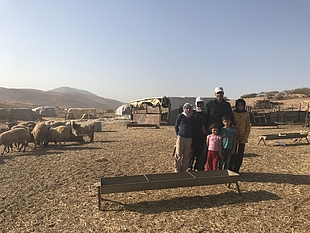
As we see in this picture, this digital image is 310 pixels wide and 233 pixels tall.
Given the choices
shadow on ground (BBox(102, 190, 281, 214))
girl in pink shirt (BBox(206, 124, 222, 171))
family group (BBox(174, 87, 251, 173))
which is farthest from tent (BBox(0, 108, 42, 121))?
shadow on ground (BBox(102, 190, 281, 214))

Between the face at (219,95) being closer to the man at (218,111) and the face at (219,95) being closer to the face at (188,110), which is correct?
the man at (218,111)

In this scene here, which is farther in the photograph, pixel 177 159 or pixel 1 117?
pixel 1 117

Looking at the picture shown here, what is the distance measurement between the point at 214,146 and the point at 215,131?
36 centimetres

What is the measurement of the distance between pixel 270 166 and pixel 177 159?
3580 millimetres

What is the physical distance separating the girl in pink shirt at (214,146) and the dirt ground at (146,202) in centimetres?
62

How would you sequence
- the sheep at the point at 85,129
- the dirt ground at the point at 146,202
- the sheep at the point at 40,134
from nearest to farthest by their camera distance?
the dirt ground at the point at 146,202
the sheep at the point at 40,134
the sheep at the point at 85,129

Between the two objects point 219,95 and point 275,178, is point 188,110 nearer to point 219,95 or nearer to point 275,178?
point 219,95

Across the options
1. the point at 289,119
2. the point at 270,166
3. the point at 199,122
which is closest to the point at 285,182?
the point at 270,166

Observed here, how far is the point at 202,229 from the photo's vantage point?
4.57m

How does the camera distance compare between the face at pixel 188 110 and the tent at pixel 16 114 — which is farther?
the tent at pixel 16 114

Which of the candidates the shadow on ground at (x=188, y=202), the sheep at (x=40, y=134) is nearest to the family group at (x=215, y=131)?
the shadow on ground at (x=188, y=202)

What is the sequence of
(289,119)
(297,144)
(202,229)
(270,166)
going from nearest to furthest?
(202,229)
(270,166)
(297,144)
(289,119)

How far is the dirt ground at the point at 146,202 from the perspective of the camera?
4.75 meters

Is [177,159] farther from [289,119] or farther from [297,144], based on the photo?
[289,119]
